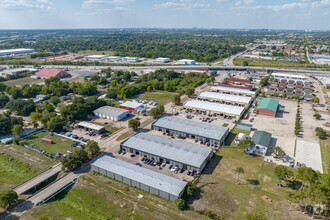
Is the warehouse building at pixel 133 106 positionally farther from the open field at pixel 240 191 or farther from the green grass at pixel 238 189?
the green grass at pixel 238 189

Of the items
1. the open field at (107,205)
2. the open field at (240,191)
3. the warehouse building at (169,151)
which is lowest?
the open field at (107,205)

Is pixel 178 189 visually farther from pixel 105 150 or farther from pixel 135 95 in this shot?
pixel 135 95

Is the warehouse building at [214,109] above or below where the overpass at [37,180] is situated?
above

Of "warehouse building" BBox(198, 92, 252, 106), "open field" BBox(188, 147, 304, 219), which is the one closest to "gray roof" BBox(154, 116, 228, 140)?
"open field" BBox(188, 147, 304, 219)

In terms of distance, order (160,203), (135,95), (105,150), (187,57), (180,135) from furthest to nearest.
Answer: (187,57) < (135,95) < (180,135) < (105,150) < (160,203)

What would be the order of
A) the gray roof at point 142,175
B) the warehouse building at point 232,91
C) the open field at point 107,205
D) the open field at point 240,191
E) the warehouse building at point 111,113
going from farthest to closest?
the warehouse building at point 232,91 < the warehouse building at point 111,113 < the gray roof at point 142,175 < the open field at point 240,191 < the open field at point 107,205

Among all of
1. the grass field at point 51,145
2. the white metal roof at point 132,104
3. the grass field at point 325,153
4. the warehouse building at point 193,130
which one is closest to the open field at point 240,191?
the warehouse building at point 193,130

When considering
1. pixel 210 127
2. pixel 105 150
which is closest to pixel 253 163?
pixel 210 127
